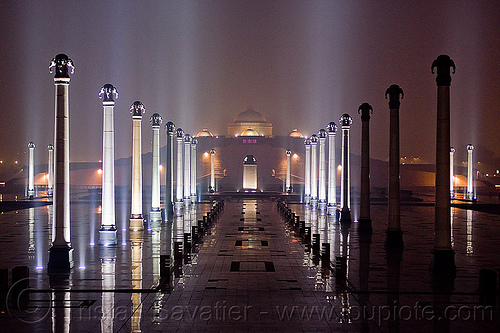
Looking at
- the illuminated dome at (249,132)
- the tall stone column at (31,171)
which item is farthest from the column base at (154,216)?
the illuminated dome at (249,132)

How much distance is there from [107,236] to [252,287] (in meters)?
10.8

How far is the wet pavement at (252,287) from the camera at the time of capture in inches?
479

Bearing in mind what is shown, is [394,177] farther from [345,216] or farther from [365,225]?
[345,216]

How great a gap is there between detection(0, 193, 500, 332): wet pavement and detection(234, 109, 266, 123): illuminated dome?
121 metres

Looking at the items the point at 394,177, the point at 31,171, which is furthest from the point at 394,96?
the point at 31,171

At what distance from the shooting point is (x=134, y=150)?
31797 mm

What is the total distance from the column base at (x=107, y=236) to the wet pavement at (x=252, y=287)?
717 millimetres

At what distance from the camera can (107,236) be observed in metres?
25.2

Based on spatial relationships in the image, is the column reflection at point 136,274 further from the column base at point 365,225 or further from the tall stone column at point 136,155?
the column base at point 365,225

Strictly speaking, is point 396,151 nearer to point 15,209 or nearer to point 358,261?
point 358,261

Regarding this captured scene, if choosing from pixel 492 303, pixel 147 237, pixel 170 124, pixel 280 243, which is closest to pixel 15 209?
pixel 170 124

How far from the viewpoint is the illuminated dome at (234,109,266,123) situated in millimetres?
149250

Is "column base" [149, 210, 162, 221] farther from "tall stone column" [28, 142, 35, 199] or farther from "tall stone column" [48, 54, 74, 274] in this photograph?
"tall stone column" [28, 142, 35, 199]

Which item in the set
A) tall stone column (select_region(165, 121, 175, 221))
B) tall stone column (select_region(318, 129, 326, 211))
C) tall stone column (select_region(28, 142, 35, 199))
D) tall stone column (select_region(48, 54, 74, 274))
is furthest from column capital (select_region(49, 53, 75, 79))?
tall stone column (select_region(28, 142, 35, 199))
